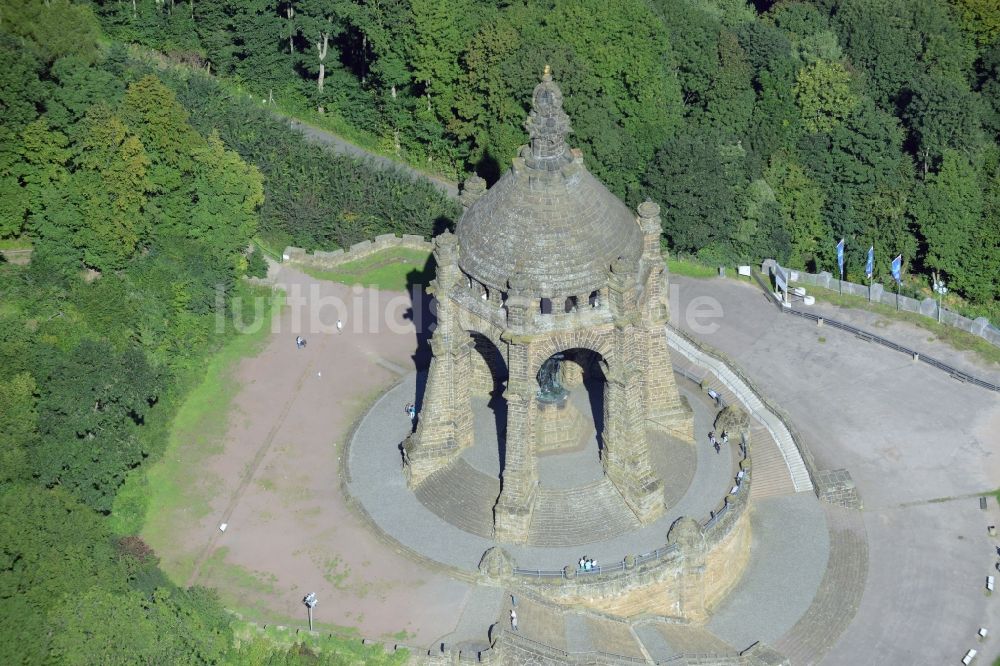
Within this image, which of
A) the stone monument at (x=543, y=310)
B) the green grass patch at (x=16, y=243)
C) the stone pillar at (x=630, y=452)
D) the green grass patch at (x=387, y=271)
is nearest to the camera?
the stone monument at (x=543, y=310)

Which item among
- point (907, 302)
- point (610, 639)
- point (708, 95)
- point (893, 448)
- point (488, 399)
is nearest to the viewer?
point (610, 639)

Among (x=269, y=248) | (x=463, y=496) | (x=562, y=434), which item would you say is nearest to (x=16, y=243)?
(x=269, y=248)

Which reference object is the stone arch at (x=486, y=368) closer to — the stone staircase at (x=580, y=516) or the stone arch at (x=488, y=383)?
the stone arch at (x=488, y=383)

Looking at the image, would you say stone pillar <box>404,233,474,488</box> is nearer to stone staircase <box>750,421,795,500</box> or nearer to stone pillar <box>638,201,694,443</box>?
stone pillar <box>638,201,694,443</box>

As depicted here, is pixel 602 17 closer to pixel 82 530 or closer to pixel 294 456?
pixel 294 456

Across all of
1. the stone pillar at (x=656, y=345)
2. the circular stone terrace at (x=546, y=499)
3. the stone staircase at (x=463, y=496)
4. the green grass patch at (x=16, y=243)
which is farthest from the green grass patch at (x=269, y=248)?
the stone pillar at (x=656, y=345)

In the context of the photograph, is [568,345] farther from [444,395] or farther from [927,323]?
[927,323]
